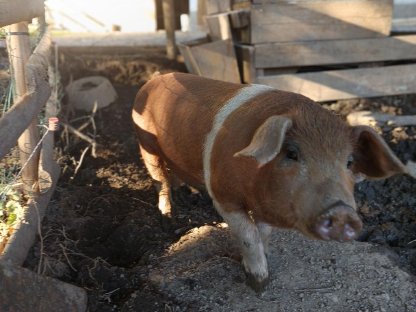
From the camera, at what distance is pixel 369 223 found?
139 inches

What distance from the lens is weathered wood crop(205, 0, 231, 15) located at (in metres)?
5.66

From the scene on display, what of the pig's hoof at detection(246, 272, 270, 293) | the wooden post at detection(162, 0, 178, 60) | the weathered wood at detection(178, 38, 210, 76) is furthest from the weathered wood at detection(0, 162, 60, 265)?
the wooden post at detection(162, 0, 178, 60)

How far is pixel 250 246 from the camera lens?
2662mm

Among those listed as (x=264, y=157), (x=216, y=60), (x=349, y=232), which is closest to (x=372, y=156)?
(x=349, y=232)

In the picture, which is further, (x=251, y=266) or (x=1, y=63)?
(x=1, y=63)

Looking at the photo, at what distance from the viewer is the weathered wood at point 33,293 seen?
1.97 m

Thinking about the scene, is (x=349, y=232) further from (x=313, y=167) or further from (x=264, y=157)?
(x=264, y=157)

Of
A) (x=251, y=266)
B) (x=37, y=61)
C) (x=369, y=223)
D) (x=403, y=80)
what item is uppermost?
(x=37, y=61)

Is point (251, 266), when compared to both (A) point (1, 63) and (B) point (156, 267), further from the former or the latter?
(A) point (1, 63)

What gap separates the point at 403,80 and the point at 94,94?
328 cm

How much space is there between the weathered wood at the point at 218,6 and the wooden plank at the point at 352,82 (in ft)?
3.42

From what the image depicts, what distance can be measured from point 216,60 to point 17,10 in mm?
3226

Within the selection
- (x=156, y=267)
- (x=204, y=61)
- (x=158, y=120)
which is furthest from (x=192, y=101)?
(x=204, y=61)

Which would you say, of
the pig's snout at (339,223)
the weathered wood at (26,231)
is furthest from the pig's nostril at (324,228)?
the weathered wood at (26,231)
